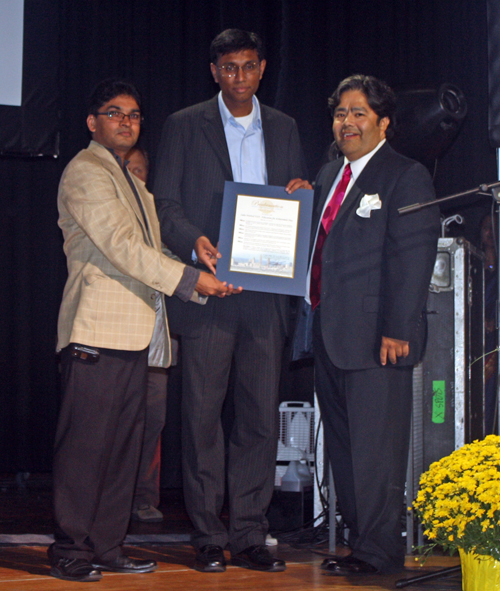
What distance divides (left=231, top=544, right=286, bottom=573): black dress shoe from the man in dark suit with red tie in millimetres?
185

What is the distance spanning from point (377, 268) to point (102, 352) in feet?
3.21

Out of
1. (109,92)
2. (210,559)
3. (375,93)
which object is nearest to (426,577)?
(210,559)

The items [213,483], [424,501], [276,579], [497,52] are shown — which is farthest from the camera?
[497,52]

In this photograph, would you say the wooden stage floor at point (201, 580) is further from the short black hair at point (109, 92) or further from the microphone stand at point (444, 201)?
the short black hair at point (109, 92)

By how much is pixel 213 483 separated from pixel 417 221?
3.74 ft

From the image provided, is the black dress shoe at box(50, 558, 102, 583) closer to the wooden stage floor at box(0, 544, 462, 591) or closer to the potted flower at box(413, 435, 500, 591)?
the wooden stage floor at box(0, 544, 462, 591)

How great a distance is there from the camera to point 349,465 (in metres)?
2.64

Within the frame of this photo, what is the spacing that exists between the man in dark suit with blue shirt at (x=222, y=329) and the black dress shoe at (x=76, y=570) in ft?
1.18

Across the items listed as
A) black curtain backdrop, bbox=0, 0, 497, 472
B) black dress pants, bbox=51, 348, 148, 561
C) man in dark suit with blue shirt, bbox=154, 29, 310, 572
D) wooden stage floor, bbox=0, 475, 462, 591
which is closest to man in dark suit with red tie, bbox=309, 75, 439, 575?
wooden stage floor, bbox=0, 475, 462, 591

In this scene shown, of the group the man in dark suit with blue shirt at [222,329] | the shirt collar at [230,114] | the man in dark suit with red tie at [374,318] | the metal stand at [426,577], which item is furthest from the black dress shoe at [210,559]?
the shirt collar at [230,114]

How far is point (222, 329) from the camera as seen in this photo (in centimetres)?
254

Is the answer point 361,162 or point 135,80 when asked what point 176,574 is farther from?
point 135,80

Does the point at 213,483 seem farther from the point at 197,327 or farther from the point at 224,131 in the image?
the point at 224,131

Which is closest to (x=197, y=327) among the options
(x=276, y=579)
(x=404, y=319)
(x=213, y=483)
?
(x=213, y=483)
